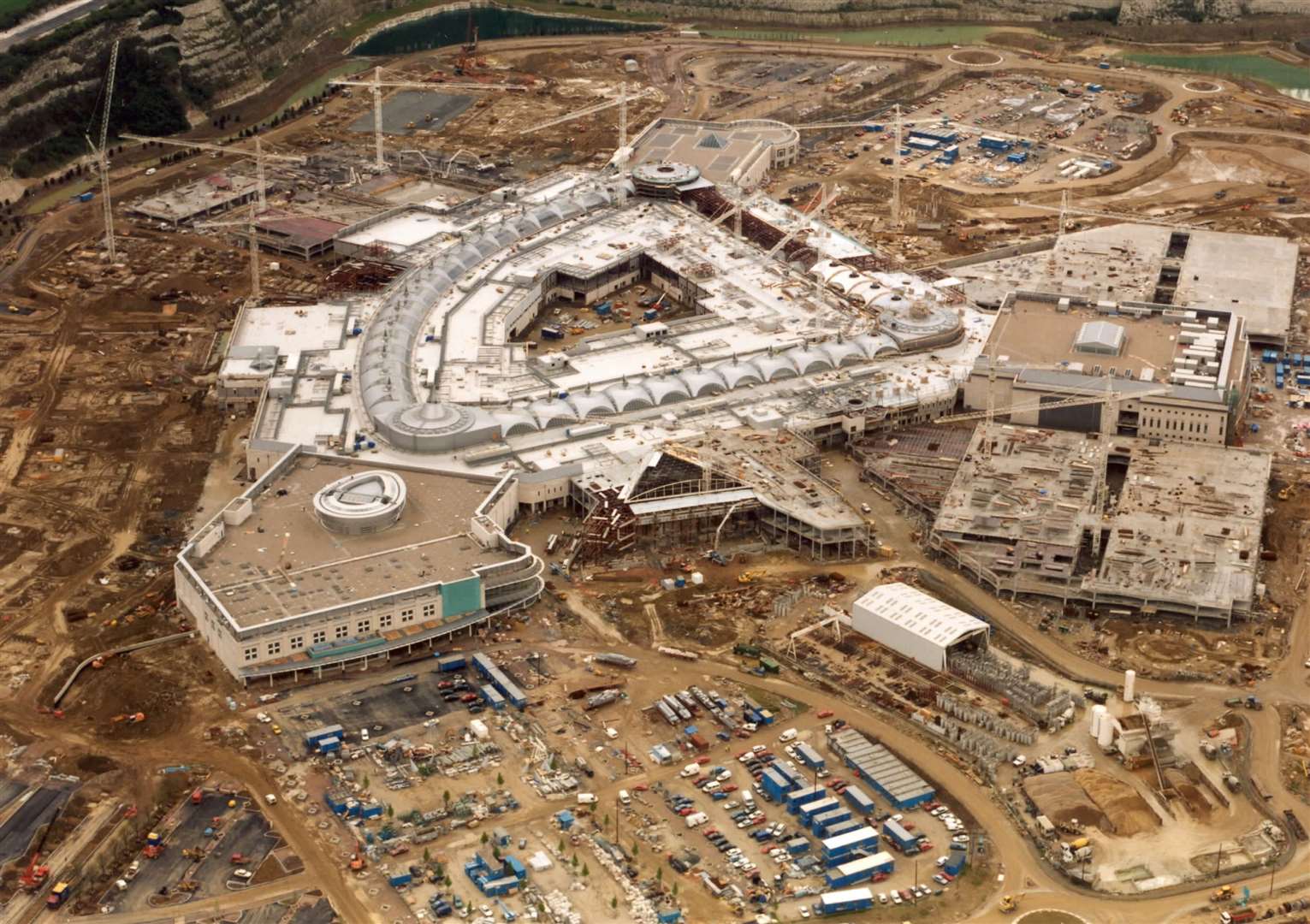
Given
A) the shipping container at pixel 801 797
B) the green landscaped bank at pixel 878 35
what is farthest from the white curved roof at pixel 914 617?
the green landscaped bank at pixel 878 35

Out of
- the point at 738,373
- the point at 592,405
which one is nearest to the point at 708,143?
the point at 738,373

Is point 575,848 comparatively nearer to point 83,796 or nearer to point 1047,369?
point 83,796

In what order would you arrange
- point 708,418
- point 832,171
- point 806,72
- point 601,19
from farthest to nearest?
point 601,19, point 806,72, point 832,171, point 708,418

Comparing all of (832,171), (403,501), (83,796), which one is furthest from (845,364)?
(83,796)

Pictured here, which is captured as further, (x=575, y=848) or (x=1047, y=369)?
(x=1047, y=369)

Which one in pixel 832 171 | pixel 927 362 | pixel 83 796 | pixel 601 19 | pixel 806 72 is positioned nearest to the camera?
pixel 83 796

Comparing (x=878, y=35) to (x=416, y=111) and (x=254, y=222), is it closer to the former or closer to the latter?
(x=416, y=111)

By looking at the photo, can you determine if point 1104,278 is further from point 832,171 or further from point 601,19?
point 601,19
